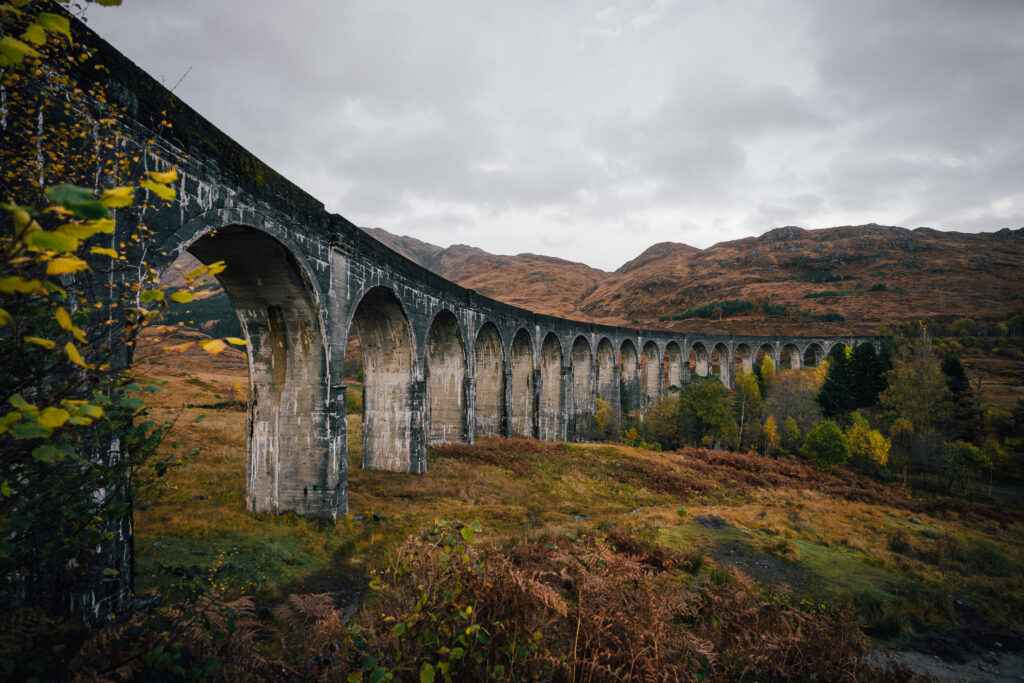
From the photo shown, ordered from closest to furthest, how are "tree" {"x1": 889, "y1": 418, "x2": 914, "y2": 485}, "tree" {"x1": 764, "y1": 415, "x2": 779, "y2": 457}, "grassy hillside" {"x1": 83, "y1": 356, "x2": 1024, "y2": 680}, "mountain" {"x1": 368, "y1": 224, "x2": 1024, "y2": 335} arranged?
"grassy hillside" {"x1": 83, "y1": 356, "x2": 1024, "y2": 680} → "tree" {"x1": 889, "y1": 418, "x2": 914, "y2": 485} → "tree" {"x1": 764, "y1": 415, "x2": 779, "y2": 457} → "mountain" {"x1": 368, "y1": 224, "x2": 1024, "y2": 335}

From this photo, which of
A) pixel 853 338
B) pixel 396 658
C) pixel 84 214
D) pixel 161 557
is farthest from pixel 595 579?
pixel 853 338

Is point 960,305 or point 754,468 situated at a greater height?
point 960,305

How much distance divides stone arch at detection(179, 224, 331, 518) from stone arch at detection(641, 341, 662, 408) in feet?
130

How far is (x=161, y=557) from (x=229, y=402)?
87.1 ft

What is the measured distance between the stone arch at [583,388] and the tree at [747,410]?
474 inches

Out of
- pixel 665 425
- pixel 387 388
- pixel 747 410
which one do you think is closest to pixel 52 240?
pixel 387 388

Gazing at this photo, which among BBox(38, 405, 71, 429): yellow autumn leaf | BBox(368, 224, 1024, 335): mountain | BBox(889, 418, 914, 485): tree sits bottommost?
BBox(889, 418, 914, 485): tree

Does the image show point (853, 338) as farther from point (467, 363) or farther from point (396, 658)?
point (396, 658)

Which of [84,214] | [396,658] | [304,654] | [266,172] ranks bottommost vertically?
[304,654]

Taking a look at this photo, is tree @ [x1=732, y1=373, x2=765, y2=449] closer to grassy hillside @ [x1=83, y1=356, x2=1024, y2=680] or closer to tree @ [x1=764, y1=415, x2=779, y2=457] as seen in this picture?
tree @ [x1=764, y1=415, x2=779, y2=457]

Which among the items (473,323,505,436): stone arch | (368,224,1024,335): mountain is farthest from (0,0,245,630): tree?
(368,224,1024,335): mountain

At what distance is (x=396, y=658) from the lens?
2.86 meters

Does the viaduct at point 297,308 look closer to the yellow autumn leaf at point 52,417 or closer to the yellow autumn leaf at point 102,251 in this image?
the yellow autumn leaf at point 102,251

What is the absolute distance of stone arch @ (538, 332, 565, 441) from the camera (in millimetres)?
30078
